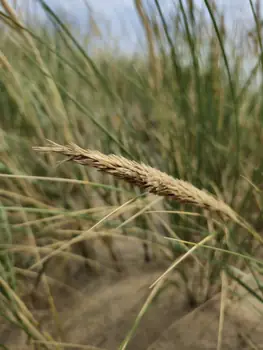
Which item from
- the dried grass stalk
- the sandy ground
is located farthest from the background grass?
the dried grass stalk

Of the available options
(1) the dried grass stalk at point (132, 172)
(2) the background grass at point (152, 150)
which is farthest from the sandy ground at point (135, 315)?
(1) the dried grass stalk at point (132, 172)

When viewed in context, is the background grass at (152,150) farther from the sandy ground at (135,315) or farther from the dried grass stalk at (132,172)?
the dried grass stalk at (132,172)

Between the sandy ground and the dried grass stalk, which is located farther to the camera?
the sandy ground

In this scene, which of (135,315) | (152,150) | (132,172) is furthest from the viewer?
(152,150)

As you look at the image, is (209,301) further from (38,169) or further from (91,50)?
(91,50)

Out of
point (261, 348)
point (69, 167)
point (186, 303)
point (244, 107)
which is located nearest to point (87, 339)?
point (186, 303)

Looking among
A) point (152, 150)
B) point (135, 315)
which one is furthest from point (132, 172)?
point (152, 150)

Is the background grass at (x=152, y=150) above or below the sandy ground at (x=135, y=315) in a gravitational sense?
above

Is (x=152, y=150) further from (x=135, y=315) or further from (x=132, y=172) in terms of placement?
(x=132, y=172)

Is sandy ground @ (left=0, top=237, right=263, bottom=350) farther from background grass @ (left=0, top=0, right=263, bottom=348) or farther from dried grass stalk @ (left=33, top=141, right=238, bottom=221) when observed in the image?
dried grass stalk @ (left=33, top=141, right=238, bottom=221)

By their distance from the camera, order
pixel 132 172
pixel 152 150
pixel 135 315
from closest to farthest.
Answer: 1. pixel 132 172
2. pixel 135 315
3. pixel 152 150

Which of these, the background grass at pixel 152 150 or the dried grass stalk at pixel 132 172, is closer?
the dried grass stalk at pixel 132 172
